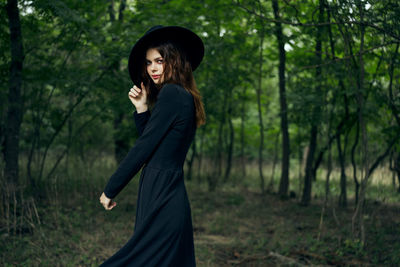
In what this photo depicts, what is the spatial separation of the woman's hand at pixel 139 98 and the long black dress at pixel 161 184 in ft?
1.14

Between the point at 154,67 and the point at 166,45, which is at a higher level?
the point at 166,45

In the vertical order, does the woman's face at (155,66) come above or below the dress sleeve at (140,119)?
above

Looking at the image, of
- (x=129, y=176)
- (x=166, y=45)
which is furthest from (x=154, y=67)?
(x=129, y=176)

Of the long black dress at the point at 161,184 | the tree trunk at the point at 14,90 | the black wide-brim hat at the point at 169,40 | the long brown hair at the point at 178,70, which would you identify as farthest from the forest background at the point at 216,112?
the long black dress at the point at 161,184

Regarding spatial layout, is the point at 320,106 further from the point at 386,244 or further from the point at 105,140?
the point at 105,140

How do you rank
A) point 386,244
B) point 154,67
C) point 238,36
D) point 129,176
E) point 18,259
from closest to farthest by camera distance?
point 129,176, point 154,67, point 18,259, point 386,244, point 238,36

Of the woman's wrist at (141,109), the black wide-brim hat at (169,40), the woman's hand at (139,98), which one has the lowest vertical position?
the woman's wrist at (141,109)

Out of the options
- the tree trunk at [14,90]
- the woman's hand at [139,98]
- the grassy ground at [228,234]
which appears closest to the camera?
the woman's hand at [139,98]

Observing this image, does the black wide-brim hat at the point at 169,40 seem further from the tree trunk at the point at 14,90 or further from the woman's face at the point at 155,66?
the tree trunk at the point at 14,90

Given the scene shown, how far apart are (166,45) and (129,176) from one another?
0.85 m

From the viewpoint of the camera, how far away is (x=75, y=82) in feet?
19.4

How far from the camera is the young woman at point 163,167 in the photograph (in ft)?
6.81

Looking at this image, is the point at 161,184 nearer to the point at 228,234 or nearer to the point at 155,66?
the point at 155,66

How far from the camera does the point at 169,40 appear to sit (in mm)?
2332
